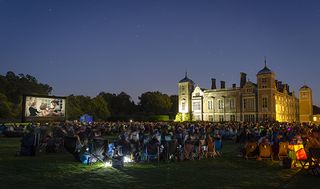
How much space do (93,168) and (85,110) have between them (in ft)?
190

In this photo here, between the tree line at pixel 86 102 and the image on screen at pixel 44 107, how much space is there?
8159mm

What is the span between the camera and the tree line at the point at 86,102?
170 feet

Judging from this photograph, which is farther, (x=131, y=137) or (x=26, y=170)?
(x=131, y=137)

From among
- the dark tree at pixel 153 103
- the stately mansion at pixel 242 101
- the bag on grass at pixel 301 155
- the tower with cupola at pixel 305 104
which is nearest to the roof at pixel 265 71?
the stately mansion at pixel 242 101

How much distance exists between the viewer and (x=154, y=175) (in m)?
10.2

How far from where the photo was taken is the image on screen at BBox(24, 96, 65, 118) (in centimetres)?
3844

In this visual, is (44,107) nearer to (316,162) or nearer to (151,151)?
(151,151)

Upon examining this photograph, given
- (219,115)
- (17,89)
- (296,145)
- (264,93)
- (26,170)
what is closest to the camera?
(26,170)

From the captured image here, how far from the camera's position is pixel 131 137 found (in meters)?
13.8

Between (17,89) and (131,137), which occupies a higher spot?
(17,89)

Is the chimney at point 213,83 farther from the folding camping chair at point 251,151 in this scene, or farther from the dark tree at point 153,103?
the folding camping chair at point 251,151

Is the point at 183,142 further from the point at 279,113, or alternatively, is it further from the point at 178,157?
the point at 279,113

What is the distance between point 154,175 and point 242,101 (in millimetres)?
54894

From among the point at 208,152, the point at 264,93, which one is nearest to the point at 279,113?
the point at 264,93
